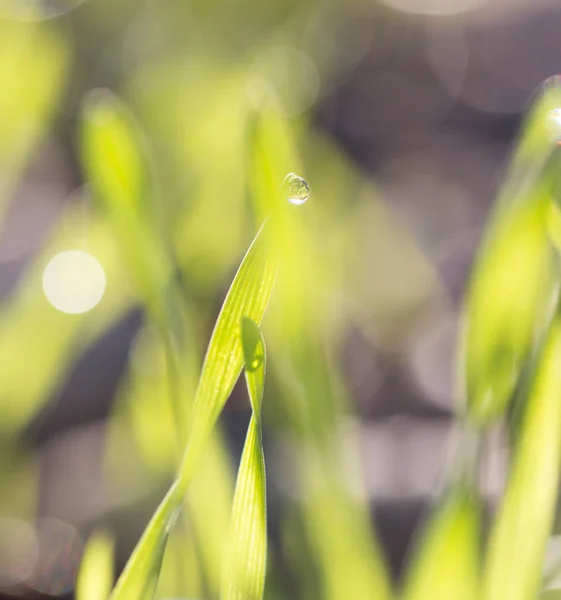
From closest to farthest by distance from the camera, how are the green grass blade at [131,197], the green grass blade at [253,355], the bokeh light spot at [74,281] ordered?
the green grass blade at [253,355] < the green grass blade at [131,197] < the bokeh light spot at [74,281]

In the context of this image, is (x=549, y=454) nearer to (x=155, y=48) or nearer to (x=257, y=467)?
(x=257, y=467)

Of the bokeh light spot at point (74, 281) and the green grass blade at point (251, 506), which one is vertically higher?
the bokeh light spot at point (74, 281)

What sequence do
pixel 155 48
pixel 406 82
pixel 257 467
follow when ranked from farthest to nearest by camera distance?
1. pixel 406 82
2. pixel 155 48
3. pixel 257 467

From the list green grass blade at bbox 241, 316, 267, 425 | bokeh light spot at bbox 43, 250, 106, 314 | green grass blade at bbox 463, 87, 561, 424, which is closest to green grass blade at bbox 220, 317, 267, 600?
green grass blade at bbox 241, 316, 267, 425

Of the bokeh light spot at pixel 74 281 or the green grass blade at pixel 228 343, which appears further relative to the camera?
the bokeh light spot at pixel 74 281

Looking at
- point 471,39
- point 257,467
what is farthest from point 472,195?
point 257,467

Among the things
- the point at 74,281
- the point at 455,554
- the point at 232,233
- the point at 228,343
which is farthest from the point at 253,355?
the point at 232,233

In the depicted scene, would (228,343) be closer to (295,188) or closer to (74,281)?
(295,188)

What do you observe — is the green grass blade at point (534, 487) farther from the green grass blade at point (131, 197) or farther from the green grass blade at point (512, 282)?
the green grass blade at point (131, 197)

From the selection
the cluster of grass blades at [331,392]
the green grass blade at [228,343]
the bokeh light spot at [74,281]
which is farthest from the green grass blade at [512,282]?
the bokeh light spot at [74,281]
